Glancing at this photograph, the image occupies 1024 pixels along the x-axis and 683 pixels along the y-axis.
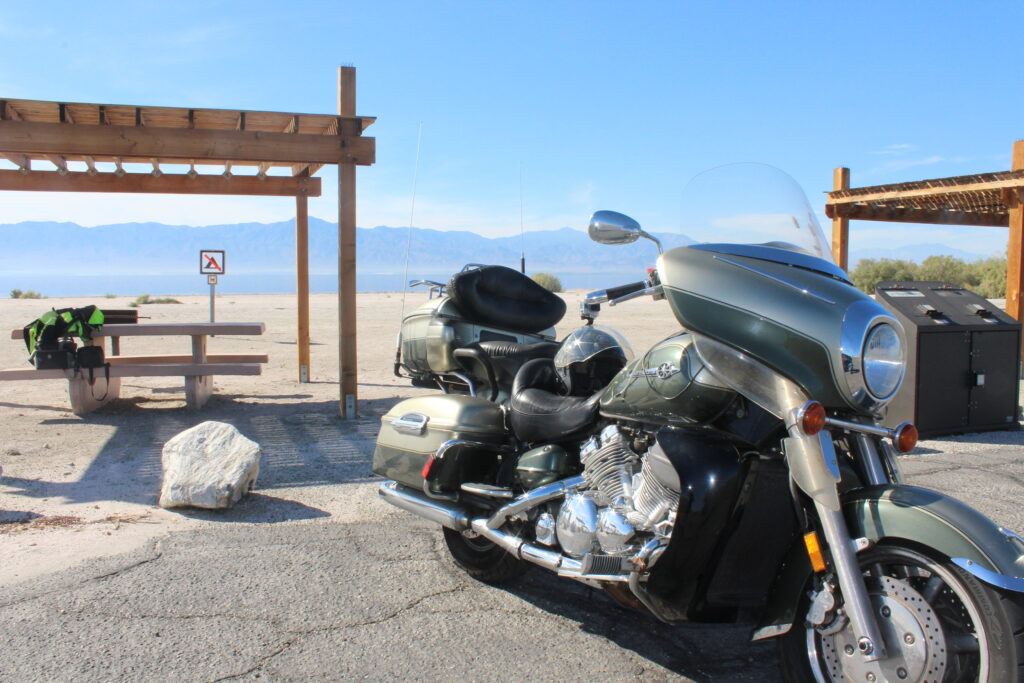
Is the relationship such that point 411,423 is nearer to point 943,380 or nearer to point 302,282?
point 943,380

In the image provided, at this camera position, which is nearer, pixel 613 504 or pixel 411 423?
pixel 613 504

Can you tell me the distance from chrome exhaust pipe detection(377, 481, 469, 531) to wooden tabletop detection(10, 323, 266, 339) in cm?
583

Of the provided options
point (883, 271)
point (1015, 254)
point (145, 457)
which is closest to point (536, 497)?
point (145, 457)

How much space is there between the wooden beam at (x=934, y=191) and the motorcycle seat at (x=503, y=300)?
7711 mm

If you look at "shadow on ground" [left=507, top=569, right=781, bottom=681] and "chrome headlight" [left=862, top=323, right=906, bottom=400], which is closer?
"chrome headlight" [left=862, top=323, right=906, bottom=400]

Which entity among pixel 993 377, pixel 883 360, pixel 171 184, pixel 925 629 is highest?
pixel 171 184

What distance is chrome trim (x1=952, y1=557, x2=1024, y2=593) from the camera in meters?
2.37

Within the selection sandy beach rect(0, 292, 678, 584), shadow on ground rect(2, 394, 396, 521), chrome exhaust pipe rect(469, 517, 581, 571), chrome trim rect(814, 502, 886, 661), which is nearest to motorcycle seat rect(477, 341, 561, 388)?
chrome exhaust pipe rect(469, 517, 581, 571)

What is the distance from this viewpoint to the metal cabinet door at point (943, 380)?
8211 mm

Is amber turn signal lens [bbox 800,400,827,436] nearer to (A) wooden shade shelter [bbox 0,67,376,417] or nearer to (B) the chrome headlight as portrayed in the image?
(B) the chrome headlight

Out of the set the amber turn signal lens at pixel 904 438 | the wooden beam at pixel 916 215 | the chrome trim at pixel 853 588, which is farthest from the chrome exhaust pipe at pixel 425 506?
the wooden beam at pixel 916 215

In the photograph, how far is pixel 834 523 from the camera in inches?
102

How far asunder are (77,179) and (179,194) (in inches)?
50.8

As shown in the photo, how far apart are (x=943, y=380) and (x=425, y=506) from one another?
612 centimetres
